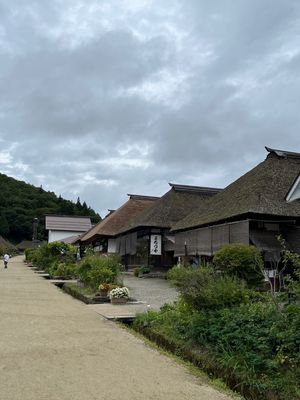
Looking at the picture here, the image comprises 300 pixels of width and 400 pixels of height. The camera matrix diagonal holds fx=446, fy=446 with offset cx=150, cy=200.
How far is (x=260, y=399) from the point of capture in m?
5.00

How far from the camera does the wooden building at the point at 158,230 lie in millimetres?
28266

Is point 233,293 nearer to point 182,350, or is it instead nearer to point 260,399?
point 182,350

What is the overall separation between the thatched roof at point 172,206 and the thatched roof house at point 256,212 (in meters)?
4.93

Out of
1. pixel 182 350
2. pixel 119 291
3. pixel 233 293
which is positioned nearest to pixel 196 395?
pixel 182 350

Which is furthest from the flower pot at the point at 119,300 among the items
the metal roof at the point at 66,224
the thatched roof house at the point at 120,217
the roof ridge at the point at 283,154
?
the metal roof at the point at 66,224

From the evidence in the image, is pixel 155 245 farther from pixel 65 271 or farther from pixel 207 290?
pixel 207 290

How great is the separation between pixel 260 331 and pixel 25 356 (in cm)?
358

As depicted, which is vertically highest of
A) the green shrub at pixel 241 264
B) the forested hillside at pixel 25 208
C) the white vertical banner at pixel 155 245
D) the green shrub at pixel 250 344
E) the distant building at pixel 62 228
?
the forested hillside at pixel 25 208

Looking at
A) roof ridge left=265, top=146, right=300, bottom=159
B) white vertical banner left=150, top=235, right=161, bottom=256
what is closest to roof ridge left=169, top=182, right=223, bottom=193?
white vertical banner left=150, top=235, right=161, bottom=256

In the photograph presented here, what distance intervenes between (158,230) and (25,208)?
74.9 m

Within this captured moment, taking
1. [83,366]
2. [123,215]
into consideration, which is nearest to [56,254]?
[123,215]

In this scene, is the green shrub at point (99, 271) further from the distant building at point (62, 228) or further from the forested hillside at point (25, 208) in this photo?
the forested hillside at point (25, 208)

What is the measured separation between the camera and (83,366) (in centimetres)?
641

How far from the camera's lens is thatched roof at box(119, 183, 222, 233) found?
28.4 meters
